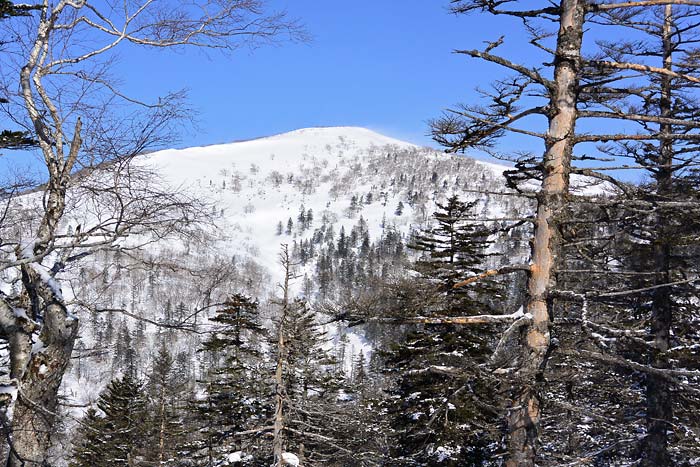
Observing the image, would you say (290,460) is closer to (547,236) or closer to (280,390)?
(280,390)

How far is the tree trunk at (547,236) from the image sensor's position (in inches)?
200

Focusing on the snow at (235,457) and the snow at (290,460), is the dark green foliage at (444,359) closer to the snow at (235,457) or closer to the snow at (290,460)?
the snow at (290,460)

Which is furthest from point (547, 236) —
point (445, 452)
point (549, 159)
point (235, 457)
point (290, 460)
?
point (235, 457)

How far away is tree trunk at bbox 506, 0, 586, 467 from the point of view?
16.6ft

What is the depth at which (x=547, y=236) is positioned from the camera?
532cm

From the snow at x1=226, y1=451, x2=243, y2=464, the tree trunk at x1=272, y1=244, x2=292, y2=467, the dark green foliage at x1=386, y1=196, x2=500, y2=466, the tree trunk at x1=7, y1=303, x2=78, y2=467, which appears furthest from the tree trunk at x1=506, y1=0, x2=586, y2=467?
the snow at x1=226, y1=451, x2=243, y2=464

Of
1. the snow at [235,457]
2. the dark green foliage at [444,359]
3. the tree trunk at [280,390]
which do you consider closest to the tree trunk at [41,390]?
the tree trunk at [280,390]

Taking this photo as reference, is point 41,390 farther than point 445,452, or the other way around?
point 445,452

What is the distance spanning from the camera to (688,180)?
39.2 ft

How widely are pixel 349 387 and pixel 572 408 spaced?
1959 cm

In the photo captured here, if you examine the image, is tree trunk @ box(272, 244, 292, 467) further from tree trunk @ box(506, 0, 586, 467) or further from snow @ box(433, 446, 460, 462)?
tree trunk @ box(506, 0, 586, 467)

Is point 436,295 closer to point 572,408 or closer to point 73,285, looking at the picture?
point 572,408

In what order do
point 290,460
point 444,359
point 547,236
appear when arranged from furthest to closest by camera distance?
point 290,460 < point 444,359 < point 547,236

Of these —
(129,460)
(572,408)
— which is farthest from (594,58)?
(129,460)
